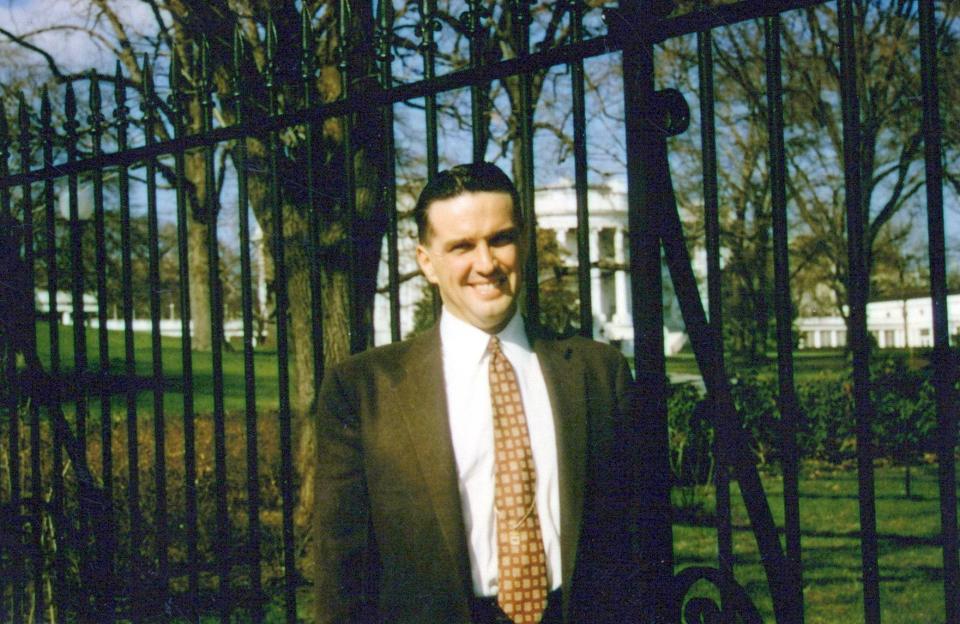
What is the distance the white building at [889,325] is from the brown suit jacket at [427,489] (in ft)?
47.5

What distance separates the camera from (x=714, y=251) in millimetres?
2256

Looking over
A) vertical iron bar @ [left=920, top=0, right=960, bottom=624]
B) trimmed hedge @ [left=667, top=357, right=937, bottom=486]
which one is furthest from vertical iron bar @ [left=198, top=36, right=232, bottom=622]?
trimmed hedge @ [left=667, top=357, right=937, bottom=486]

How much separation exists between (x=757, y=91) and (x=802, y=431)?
4382 millimetres

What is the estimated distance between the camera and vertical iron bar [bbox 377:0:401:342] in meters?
2.65

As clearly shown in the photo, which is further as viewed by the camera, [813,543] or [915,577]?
[813,543]

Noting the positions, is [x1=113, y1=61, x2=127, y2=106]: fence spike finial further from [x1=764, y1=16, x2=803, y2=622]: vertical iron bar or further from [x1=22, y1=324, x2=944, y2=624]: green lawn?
[x1=22, y1=324, x2=944, y2=624]: green lawn

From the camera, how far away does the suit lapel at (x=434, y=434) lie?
83.7 inches

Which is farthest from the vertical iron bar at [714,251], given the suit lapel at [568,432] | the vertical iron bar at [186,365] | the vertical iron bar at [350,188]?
the vertical iron bar at [186,365]

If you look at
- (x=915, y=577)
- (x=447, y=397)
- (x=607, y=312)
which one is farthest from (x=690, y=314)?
(x=607, y=312)

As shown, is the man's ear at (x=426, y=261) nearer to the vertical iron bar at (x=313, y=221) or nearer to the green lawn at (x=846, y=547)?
the vertical iron bar at (x=313, y=221)

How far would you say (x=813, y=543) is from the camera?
741cm

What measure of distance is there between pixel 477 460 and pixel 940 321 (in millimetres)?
1106

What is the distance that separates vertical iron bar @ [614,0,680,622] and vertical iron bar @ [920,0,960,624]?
640 mm

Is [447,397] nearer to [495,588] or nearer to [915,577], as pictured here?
[495,588]
